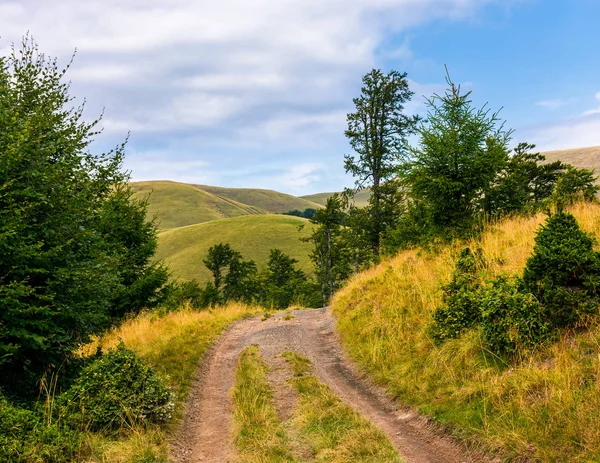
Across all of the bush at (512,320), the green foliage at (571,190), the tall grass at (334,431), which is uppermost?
the green foliage at (571,190)

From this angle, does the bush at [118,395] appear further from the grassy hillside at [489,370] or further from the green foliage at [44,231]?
the grassy hillside at [489,370]

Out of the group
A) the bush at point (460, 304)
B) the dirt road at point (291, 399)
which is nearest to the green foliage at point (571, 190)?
the bush at point (460, 304)

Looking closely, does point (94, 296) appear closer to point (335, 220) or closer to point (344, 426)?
point (344, 426)

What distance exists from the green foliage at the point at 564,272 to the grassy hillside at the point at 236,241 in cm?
11377

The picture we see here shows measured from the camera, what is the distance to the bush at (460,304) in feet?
31.3

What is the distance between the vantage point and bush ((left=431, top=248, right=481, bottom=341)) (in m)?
9.55

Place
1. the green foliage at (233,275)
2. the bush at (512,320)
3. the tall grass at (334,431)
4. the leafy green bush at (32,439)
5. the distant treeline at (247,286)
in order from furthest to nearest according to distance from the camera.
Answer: the green foliage at (233,275) → the distant treeline at (247,286) → the bush at (512,320) → the tall grass at (334,431) → the leafy green bush at (32,439)

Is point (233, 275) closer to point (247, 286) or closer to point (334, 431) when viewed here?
point (247, 286)

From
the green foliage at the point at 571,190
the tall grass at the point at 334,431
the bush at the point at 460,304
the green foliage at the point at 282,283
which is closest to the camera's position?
the tall grass at the point at 334,431

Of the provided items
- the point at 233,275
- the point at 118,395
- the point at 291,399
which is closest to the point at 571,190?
the point at 291,399

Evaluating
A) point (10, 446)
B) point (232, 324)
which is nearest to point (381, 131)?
point (232, 324)

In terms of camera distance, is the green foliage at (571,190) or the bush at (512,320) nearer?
the bush at (512,320)

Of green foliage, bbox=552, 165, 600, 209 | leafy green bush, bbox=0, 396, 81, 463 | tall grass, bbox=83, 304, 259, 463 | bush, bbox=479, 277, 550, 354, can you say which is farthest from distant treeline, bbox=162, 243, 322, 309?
leafy green bush, bbox=0, 396, 81, 463

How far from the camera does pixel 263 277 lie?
73.6m
